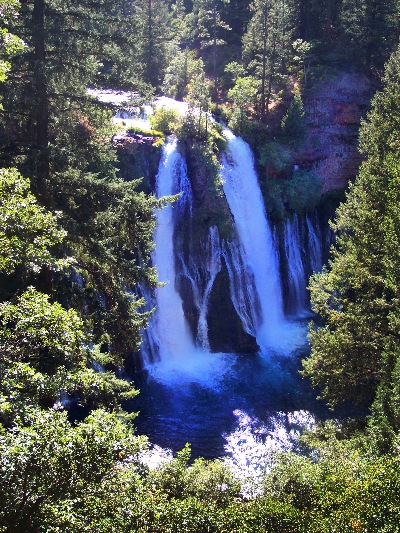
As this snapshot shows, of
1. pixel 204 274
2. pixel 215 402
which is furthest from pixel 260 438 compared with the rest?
pixel 204 274

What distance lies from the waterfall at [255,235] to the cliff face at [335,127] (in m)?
5.06

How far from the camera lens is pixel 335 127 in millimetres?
33625

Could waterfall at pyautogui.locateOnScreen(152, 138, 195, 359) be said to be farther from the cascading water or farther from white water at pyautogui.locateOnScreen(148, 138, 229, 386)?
the cascading water

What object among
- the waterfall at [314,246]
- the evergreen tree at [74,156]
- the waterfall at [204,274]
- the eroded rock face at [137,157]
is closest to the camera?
the evergreen tree at [74,156]

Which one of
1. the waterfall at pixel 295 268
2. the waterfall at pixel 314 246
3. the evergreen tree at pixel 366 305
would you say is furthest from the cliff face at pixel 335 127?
the evergreen tree at pixel 366 305

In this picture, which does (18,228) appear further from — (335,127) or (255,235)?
(335,127)

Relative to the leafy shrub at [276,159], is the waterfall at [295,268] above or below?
below

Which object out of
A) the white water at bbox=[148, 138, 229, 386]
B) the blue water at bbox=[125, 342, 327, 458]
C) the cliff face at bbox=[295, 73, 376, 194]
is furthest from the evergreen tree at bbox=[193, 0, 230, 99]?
the blue water at bbox=[125, 342, 327, 458]

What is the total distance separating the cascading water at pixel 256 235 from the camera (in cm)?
2809

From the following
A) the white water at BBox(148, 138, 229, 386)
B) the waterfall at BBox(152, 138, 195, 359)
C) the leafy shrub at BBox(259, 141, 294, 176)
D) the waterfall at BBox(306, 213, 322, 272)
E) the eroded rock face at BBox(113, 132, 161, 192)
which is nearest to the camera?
the white water at BBox(148, 138, 229, 386)

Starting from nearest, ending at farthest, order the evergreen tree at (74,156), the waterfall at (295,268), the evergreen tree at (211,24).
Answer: the evergreen tree at (74,156) < the waterfall at (295,268) < the evergreen tree at (211,24)

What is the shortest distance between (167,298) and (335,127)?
62.5ft

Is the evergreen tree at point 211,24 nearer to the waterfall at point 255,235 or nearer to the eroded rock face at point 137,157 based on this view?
the waterfall at point 255,235

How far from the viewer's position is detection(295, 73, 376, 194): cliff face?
32.2 metres
